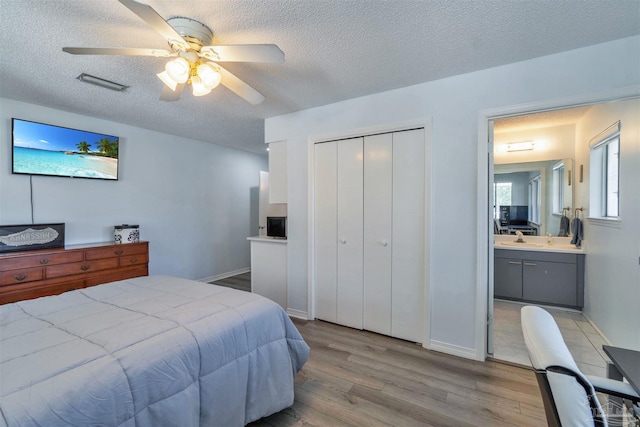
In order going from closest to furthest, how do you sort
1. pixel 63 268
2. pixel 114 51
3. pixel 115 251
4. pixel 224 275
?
pixel 114 51 → pixel 63 268 → pixel 115 251 → pixel 224 275

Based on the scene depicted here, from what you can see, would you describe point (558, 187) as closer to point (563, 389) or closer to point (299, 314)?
point (299, 314)

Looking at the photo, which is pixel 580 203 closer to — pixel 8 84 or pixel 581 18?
pixel 581 18

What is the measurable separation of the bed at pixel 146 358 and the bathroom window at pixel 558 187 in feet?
13.4

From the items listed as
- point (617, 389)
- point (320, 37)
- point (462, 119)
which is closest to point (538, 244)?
point (462, 119)

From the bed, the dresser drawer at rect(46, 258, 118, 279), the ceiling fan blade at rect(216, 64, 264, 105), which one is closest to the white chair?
the bed

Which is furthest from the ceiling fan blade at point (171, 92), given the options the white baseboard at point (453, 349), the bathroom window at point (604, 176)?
the bathroom window at point (604, 176)

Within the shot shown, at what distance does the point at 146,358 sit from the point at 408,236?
222cm

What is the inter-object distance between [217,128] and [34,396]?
360 cm

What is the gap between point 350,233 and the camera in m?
2.92

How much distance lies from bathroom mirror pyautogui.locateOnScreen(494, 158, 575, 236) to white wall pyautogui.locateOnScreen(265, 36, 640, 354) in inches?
86.0

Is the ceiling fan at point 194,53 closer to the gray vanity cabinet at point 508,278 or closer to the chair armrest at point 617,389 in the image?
the chair armrest at point 617,389

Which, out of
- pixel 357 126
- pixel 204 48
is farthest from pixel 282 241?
pixel 204 48

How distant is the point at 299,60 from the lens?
208cm

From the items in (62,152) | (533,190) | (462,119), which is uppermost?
(462,119)
